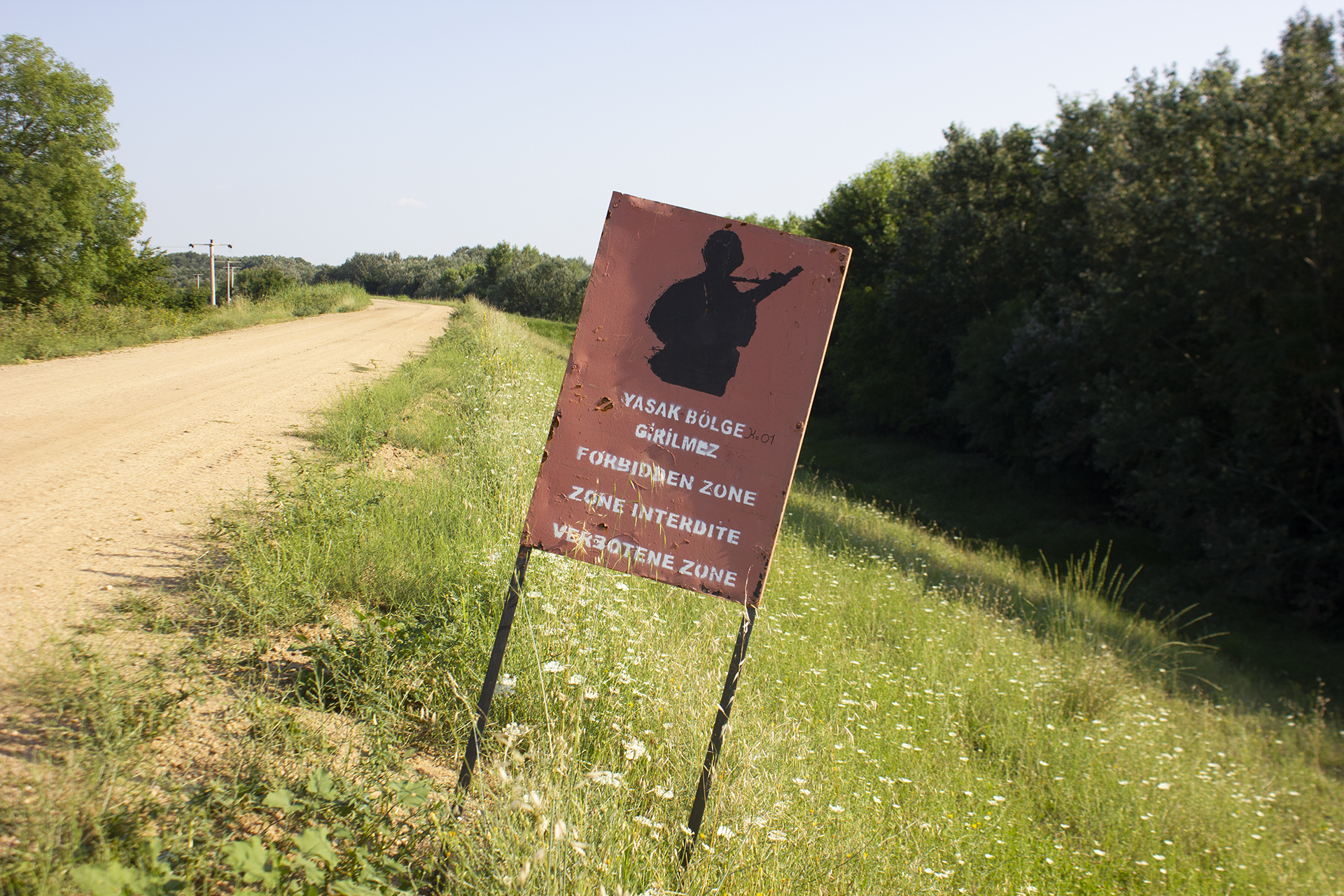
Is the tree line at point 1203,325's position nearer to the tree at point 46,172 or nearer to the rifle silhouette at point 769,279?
the rifle silhouette at point 769,279

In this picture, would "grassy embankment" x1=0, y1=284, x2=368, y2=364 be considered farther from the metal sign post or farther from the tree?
the metal sign post

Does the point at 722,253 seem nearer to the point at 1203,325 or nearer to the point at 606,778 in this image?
the point at 606,778

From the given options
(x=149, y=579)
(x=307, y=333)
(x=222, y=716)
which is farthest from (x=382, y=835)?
(x=307, y=333)

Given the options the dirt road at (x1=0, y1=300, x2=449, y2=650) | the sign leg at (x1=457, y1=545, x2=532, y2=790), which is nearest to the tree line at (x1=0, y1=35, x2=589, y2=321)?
the dirt road at (x1=0, y1=300, x2=449, y2=650)

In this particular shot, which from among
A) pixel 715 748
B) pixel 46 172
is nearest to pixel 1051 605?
pixel 715 748

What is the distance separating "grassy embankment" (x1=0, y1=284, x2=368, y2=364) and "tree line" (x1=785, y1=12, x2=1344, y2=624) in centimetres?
2327

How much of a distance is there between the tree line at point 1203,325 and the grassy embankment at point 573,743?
11363mm

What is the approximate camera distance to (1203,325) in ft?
60.5

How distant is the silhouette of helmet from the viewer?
2.97m

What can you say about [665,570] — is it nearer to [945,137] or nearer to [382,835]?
[382,835]

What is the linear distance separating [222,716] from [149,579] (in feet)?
6.03

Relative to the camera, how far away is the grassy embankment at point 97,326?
14.5 m

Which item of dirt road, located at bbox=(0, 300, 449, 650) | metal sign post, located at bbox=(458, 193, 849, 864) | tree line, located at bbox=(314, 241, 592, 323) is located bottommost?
dirt road, located at bbox=(0, 300, 449, 650)

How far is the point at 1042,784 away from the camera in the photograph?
16.0 ft
